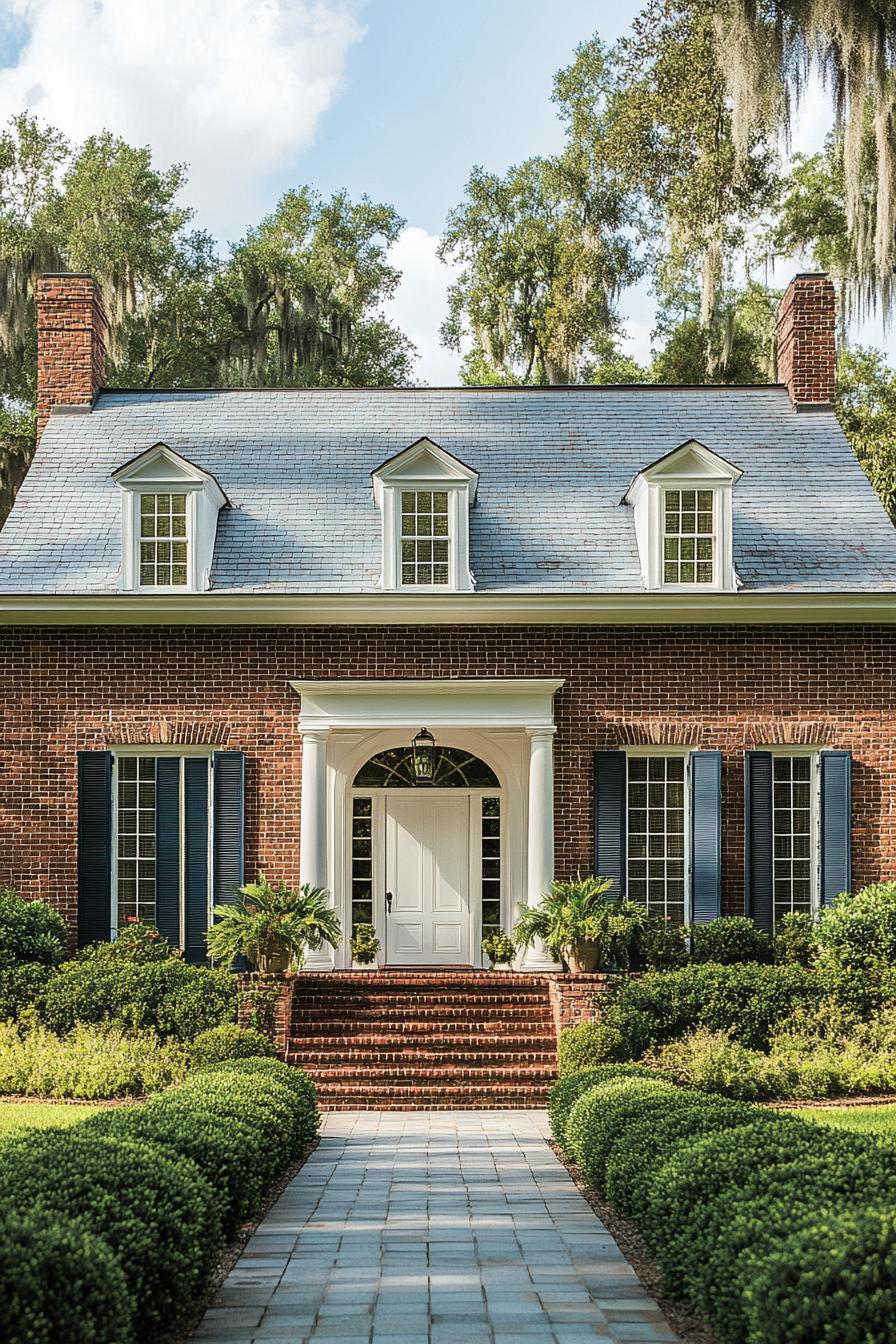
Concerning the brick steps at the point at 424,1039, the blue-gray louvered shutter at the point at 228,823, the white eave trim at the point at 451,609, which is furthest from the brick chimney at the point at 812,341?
the blue-gray louvered shutter at the point at 228,823

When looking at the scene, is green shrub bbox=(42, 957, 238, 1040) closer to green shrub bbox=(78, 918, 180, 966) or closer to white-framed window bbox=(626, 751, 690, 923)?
green shrub bbox=(78, 918, 180, 966)

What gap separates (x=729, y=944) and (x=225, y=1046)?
529cm

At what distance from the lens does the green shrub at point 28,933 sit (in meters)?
13.4

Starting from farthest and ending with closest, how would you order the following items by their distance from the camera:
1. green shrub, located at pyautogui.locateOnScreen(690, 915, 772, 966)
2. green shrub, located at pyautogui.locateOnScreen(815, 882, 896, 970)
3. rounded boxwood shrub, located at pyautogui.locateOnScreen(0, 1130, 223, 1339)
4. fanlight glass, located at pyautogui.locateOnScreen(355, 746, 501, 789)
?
fanlight glass, located at pyautogui.locateOnScreen(355, 746, 501, 789) → green shrub, located at pyautogui.locateOnScreen(690, 915, 772, 966) → green shrub, located at pyautogui.locateOnScreen(815, 882, 896, 970) → rounded boxwood shrub, located at pyautogui.locateOnScreen(0, 1130, 223, 1339)

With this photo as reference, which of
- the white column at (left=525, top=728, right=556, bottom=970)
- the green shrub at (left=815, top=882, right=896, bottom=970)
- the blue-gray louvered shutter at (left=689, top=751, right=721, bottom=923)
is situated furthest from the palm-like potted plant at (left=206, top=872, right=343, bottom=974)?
the green shrub at (left=815, top=882, right=896, bottom=970)

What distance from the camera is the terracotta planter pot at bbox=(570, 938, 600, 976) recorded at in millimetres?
13109

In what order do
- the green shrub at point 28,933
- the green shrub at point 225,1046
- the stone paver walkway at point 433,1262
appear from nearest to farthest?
the stone paver walkway at point 433,1262, the green shrub at point 225,1046, the green shrub at point 28,933

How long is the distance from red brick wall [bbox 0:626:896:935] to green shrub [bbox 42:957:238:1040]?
1.81 metres

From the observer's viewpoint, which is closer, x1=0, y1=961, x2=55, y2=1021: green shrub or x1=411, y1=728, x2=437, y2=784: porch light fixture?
x1=0, y1=961, x2=55, y2=1021: green shrub

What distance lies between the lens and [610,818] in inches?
573

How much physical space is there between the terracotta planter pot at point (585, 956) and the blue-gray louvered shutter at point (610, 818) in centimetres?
141

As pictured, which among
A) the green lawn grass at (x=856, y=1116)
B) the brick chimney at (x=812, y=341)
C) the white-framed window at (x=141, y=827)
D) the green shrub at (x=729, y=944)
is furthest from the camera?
the brick chimney at (x=812, y=341)

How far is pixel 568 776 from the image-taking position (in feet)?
48.2

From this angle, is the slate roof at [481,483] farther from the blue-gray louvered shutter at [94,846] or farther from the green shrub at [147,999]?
the green shrub at [147,999]
